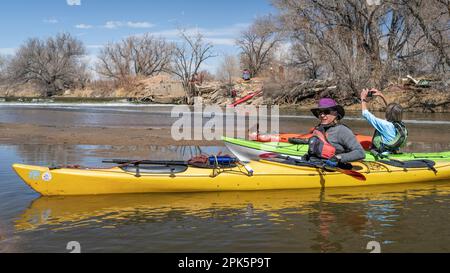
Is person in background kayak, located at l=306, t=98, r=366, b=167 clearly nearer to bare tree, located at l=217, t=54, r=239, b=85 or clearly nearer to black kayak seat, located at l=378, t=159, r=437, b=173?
black kayak seat, located at l=378, t=159, r=437, b=173

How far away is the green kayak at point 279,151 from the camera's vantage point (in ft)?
30.3

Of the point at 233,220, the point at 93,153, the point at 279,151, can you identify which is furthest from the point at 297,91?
the point at 233,220

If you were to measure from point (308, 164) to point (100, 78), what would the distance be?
55.1 metres

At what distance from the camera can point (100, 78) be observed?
60.0 m

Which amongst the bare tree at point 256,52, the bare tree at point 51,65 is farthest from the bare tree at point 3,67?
the bare tree at point 256,52

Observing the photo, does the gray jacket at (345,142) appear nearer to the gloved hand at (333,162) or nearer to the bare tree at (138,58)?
the gloved hand at (333,162)

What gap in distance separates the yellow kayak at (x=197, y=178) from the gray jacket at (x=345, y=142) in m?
0.47

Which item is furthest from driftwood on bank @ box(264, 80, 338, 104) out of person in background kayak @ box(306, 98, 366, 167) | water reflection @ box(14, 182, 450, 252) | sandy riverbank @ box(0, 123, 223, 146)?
water reflection @ box(14, 182, 450, 252)

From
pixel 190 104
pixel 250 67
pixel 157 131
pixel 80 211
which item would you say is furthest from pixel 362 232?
pixel 250 67

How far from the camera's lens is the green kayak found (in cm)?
925

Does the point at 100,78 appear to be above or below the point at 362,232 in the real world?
above

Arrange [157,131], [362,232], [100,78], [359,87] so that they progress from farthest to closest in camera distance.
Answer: [100,78]
[359,87]
[157,131]
[362,232]

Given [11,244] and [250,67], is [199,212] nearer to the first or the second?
[11,244]

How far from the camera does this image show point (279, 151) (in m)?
9.63
